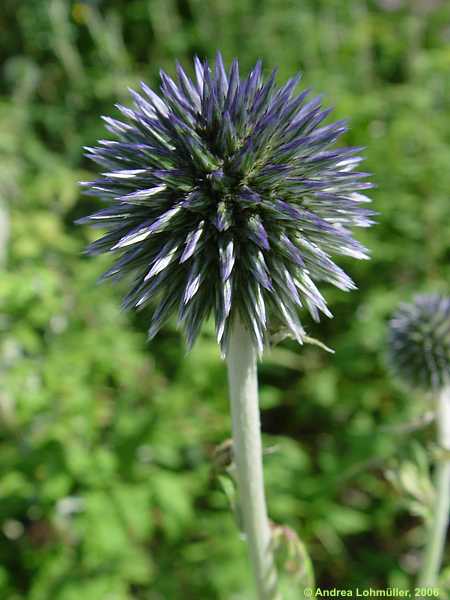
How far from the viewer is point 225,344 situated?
1153 mm

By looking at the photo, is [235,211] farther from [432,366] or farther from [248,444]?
[432,366]

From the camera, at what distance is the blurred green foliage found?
6.65 ft

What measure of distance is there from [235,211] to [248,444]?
0.51 meters

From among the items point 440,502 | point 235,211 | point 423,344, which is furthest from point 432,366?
point 235,211

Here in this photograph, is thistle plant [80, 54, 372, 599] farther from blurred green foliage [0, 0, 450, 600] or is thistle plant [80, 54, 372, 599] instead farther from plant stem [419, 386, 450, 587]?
plant stem [419, 386, 450, 587]

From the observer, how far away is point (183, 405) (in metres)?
2.48

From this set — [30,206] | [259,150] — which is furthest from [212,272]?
[30,206]

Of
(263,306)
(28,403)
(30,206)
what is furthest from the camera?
(30,206)

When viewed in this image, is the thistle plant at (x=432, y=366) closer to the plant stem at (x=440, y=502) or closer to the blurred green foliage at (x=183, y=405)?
the plant stem at (x=440, y=502)

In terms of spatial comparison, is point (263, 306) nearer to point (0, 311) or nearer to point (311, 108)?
point (311, 108)

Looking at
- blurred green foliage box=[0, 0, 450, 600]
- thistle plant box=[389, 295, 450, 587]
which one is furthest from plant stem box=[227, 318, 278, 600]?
thistle plant box=[389, 295, 450, 587]

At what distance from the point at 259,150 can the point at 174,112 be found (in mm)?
222

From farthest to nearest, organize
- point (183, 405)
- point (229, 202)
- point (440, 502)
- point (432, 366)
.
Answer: point (183, 405)
point (432, 366)
point (440, 502)
point (229, 202)

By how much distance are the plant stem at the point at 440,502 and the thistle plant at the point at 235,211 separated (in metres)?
0.76
